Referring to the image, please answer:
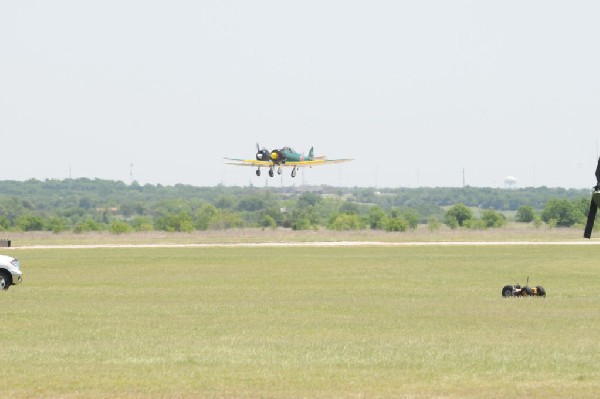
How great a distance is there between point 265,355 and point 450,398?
677 centimetres

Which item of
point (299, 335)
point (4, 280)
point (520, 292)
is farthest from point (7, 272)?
point (299, 335)

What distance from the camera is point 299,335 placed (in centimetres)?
3120

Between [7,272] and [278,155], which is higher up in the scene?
[278,155]

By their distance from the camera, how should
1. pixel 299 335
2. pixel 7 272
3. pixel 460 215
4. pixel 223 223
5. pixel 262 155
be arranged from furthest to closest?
pixel 460 215 → pixel 223 223 → pixel 262 155 → pixel 7 272 → pixel 299 335

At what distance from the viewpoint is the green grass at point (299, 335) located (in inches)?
881

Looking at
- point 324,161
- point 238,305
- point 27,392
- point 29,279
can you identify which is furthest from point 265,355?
point 324,161

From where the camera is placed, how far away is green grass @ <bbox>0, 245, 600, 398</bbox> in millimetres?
22375

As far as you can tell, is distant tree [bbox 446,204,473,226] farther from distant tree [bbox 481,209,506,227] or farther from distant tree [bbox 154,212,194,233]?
distant tree [bbox 154,212,194,233]

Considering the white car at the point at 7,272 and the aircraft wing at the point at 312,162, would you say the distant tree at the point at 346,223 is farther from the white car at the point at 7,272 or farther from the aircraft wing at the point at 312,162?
the white car at the point at 7,272

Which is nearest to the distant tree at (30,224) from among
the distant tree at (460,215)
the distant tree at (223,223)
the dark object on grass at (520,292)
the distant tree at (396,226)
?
the distant tree at (223,223)

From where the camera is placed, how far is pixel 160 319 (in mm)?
35906

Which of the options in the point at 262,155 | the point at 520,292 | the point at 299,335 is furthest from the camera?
the point at 262,155

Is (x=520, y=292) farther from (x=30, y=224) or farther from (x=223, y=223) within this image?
(x=223, y=223)

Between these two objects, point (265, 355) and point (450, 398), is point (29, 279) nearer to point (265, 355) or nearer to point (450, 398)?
point (265, 355)
